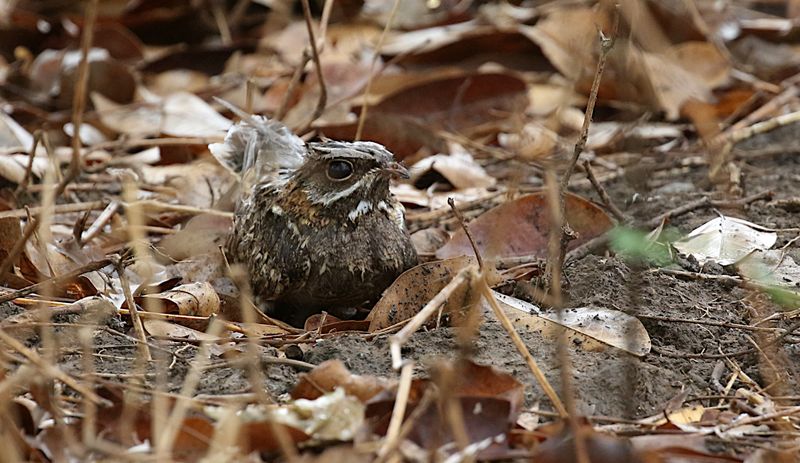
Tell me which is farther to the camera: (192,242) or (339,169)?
(192,242)

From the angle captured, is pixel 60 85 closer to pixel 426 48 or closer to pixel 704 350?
pixel 426 48

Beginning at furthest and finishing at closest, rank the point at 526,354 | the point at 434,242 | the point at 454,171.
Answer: the point at 454,171 → the point at 434,242 → the point at 526,354

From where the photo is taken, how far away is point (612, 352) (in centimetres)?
300

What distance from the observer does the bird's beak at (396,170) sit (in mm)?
3484

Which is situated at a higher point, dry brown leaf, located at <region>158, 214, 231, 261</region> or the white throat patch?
the white throat patch

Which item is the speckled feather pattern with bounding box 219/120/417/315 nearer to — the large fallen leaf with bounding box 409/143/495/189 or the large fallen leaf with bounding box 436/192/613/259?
the large fallen leaf with bounding box 436/192/613/259

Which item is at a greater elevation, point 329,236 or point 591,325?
point 329,236

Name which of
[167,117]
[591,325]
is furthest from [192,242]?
[591,325]

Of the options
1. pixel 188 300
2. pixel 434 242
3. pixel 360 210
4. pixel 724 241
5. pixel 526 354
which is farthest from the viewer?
pixel 434 242

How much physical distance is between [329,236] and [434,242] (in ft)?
2.38

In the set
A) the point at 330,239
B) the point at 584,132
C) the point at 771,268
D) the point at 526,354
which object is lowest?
the point at 771,268

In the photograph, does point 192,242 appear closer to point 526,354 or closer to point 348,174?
point 348,174

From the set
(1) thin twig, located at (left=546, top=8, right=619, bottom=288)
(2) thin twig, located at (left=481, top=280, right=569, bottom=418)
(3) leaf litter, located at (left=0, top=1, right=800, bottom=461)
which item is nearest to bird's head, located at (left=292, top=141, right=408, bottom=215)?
(3) leaf litter, located at (left=0, top=1, right=800, bottom=461)

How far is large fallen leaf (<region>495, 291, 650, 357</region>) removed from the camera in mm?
3000
